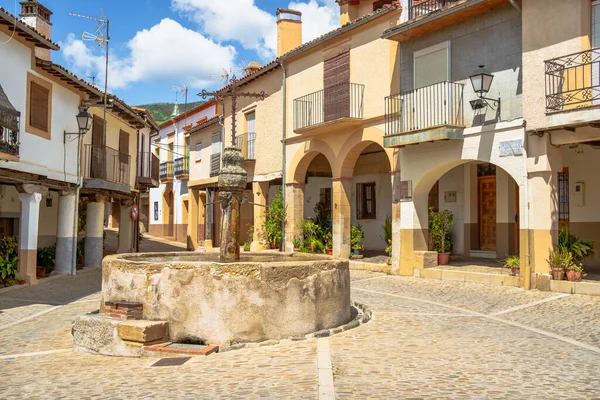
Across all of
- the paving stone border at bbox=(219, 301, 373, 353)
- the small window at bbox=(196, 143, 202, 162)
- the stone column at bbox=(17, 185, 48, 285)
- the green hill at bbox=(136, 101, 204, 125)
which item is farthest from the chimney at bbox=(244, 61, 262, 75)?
the green hill at bbox=(136, 101, 204, 125)

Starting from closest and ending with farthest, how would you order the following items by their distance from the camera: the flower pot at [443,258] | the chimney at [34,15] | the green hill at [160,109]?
the flower pot at [443,258] < the chimney at [34,15] < the green hill at [160,109]

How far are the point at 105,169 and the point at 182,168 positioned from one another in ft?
45.8

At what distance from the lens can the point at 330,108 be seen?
1731 centimetres

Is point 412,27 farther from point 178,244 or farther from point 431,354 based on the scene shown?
point 178,244

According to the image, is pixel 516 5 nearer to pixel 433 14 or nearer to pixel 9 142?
pixel 433 14

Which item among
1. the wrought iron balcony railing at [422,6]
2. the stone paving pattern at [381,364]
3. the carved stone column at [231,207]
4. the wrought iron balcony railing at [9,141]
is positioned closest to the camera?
the stone paving pattern at [381,364]

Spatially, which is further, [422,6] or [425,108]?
[422,6]

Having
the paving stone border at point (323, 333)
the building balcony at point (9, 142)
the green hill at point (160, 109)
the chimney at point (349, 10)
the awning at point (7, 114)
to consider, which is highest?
the green hill at point (160, 109)

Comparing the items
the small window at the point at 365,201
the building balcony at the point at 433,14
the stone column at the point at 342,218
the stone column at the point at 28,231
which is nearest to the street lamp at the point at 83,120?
Answer: the stone column at the point at 28,231

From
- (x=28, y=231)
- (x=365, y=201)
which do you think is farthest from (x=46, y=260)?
(x=365, y=201)

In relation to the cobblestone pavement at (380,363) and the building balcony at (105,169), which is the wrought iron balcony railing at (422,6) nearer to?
the cobblestone pavement at (380,363)

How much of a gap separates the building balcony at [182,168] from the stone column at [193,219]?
162 inches

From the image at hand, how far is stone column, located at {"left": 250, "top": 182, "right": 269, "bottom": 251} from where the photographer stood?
21312 mm

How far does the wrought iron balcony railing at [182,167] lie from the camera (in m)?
31.8
